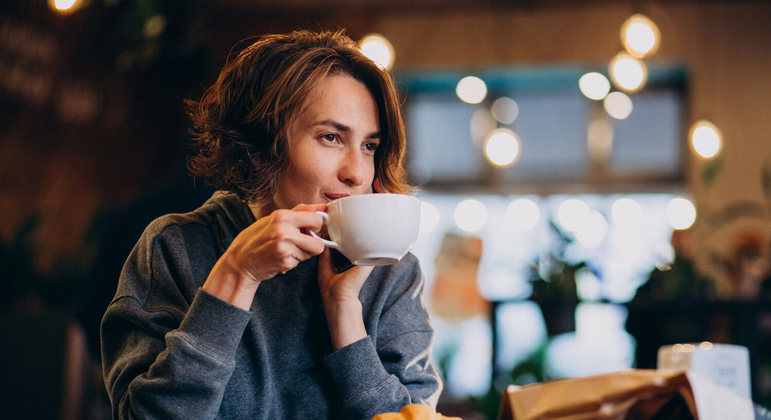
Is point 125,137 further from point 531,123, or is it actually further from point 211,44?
point 531,123

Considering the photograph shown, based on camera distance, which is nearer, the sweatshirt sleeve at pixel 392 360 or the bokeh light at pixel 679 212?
the sweatshirt sleeve at pixel 392 360

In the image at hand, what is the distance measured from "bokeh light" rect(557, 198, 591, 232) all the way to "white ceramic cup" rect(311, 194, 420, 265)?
495cm

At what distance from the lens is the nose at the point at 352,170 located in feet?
2.97

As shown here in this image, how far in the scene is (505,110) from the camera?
5918 mm

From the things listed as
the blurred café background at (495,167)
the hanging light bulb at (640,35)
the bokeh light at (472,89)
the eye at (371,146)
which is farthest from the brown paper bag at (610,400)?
the bokeh light at (472,89)

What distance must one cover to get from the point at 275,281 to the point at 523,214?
4.88 m

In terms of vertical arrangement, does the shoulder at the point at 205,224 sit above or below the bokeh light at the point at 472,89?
below

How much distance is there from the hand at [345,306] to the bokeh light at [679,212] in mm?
4989

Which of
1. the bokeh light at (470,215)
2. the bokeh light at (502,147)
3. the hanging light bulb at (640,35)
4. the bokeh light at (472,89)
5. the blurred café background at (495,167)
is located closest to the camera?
the blurred café background at (495,167)

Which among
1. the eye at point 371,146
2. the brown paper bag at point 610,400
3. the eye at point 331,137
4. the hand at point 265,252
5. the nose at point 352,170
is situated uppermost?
the eye at point 331,137

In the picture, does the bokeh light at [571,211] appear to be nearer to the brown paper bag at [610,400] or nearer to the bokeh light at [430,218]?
the bokeh light at [430,218]

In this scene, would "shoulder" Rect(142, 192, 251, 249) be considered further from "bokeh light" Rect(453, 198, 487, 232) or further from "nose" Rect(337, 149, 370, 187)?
"bokeh light" Rect(453, 198, 487, 232)

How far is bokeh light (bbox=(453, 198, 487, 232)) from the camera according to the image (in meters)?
5.72

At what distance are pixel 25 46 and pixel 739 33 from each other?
4650mm
